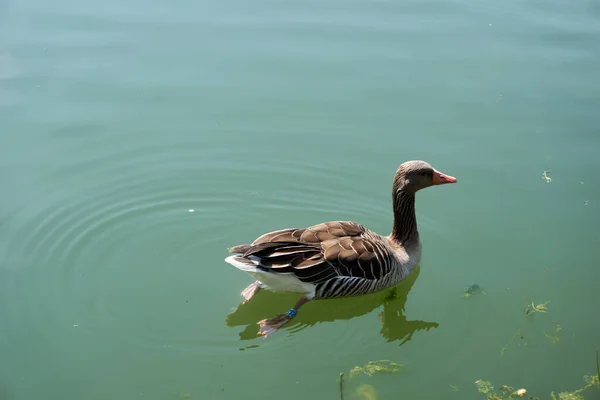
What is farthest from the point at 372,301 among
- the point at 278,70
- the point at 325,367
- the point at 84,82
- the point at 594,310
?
the point at 84,82

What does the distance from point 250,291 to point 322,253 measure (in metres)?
0.90

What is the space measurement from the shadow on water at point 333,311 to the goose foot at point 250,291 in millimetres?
76

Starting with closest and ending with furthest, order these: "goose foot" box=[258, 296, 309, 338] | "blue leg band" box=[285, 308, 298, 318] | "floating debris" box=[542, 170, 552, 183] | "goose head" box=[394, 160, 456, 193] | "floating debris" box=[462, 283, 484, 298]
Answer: "goose foot" box=[258, 296, 309, 338] < "blue leg band" box=[285, 308, 298, 318] < "floating debris" box=[462, 283, 484, 298] < "goose head" box=[394, 160, 456, 193] < "floating debris" box=[542, 170, 552, 183]

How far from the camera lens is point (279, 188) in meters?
9.29

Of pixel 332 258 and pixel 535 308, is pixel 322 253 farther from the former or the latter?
pixel 535 308

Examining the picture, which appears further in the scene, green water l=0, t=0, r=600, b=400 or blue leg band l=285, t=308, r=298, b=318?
blue leg band l=285, t=308, r=298, b=318

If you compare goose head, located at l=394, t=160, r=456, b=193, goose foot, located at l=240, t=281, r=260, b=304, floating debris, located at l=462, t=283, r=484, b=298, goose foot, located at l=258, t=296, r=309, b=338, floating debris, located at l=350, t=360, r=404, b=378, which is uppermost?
goose head, located at l=394, t=160, r=456, b=193

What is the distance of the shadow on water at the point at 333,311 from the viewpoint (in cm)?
727

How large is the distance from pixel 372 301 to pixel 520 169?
11.2 feet

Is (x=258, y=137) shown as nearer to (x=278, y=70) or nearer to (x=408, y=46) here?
(x=278, y=70)

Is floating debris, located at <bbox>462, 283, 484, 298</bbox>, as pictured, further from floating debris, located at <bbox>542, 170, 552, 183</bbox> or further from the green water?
floating debris, located at <bbox>542, 170, 552, 183</bbox>

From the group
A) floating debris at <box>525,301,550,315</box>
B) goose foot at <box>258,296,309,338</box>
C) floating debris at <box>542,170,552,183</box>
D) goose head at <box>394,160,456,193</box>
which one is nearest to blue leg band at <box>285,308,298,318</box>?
goose foot at <box>258,296,309,338</box>

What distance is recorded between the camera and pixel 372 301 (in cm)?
791

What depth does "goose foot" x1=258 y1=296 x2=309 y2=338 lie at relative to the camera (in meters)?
7.09
